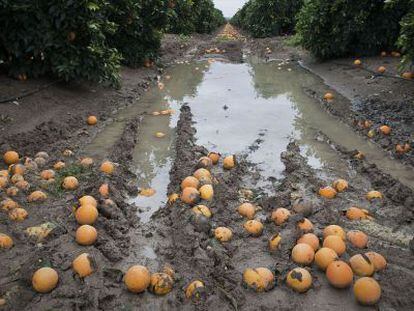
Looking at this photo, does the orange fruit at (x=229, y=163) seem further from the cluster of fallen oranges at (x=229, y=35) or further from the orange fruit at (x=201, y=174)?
the cluster of fallen oranges at (x=229, y=35)

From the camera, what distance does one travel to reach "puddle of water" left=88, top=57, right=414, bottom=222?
6.61m

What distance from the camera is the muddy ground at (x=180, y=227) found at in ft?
12.2

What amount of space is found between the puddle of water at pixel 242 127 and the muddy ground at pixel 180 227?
0.73 feet

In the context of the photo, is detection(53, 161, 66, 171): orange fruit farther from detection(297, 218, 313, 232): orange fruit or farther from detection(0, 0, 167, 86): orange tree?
detection(297, 218, 313, 232): orange fruit

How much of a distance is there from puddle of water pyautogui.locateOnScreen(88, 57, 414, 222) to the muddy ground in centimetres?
22

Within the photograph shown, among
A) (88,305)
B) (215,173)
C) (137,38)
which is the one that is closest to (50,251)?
(88,305)

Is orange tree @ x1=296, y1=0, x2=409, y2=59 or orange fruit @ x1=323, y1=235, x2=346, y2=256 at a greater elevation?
orange tree @ x1=296, y1=0, x2=409, y2=59

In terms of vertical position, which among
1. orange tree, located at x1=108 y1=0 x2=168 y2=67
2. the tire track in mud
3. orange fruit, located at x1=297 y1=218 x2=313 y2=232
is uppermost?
orange tree, located at x1=108 y1=0 x2=168 y2=67

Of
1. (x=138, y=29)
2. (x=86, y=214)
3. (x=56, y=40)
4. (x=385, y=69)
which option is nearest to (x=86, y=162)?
(x=86, y=214)

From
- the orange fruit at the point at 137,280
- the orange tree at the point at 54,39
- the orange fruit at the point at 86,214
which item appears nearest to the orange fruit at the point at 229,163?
the orange fruit at the point at 86,214

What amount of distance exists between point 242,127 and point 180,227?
410cm

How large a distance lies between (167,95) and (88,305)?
8109mm

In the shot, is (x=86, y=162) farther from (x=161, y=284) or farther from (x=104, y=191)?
(x=161, y=284)

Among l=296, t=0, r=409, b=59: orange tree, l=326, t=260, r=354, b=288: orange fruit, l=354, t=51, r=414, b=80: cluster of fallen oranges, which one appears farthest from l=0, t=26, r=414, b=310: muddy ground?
l=296, t=0, r=409, b=59: orange tree
